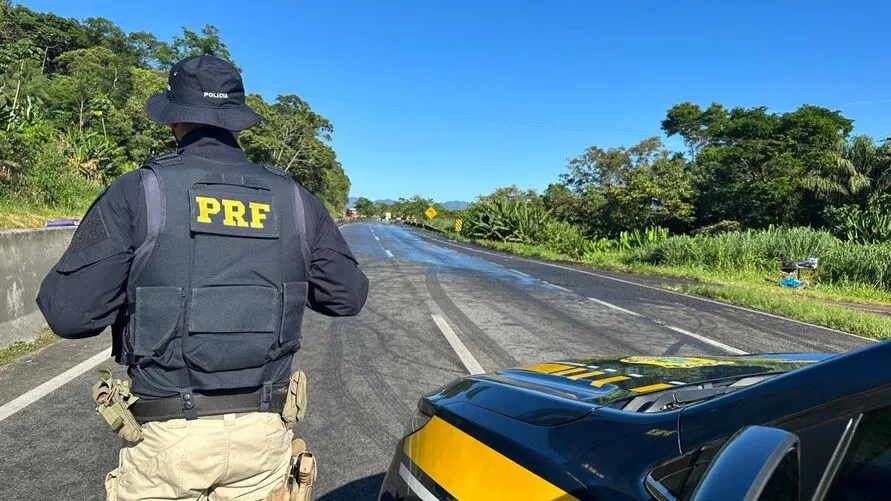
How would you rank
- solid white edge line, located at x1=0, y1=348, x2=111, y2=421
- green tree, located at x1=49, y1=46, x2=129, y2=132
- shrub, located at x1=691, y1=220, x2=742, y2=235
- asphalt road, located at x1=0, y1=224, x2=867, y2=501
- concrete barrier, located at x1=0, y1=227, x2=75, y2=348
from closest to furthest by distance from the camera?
asphalt road, located at x1=0, y1=224, x2=867, y2=501
solid white edge line, located at x1=0, y1=348, x2=111, y2=421
concrete barrier, located at x1=0, y1=227, x2=75, y2=348
shrub, located at x1=691, y1=220, x2=742, y2=235
green tree, located at x1=49, y1=46, x2=129, y2=132

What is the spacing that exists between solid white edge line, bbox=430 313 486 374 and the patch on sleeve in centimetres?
426

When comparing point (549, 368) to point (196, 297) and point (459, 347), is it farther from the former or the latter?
point (459, 347)

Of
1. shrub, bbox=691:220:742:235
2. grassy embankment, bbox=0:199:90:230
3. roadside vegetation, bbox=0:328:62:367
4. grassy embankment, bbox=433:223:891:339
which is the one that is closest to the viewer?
roadside vegetation, bbox=0:328:62:367

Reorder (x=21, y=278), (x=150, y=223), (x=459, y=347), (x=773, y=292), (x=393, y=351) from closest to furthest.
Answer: (x=150, y=223) < (x=21, y=278) < (x=393, y=351) < (x=459, y=347) < (x=773, y=292)

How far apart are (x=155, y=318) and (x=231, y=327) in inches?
8.9

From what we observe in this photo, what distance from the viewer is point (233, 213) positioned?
1.86 meters

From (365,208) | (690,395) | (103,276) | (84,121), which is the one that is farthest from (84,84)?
(365,208)

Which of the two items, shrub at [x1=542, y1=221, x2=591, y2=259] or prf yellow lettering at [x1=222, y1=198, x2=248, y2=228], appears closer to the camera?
prf yellow lettering at [x1=222, y1=198, x2=248, y2=228]

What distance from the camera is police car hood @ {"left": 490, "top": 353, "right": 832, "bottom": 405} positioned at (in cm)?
205

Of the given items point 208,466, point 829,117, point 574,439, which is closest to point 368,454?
point 208,466

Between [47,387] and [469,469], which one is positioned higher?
[469,469]

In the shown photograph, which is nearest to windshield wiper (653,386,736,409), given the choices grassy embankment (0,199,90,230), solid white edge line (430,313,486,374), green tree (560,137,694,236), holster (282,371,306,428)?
holster (282,371,306,428)

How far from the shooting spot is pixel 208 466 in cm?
187

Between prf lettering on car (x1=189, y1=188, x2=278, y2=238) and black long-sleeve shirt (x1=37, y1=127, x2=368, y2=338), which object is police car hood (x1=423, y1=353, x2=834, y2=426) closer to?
prf lettering on car (x1=189, y1=188, x2=278, y2=238)
